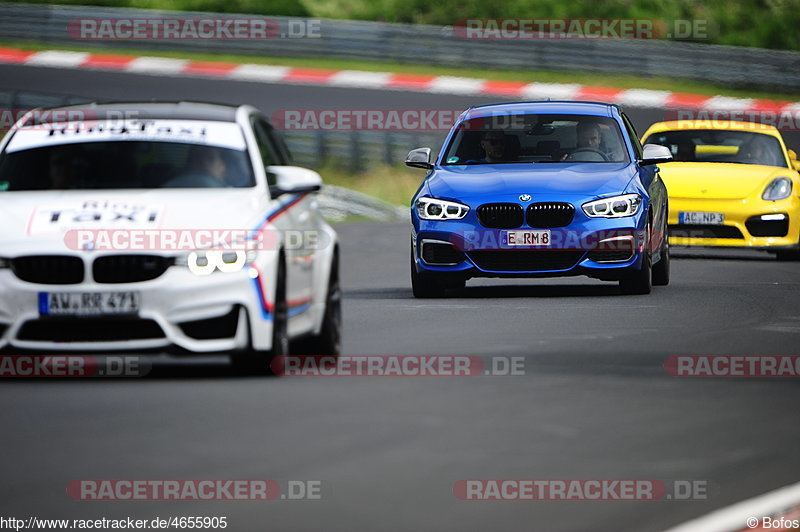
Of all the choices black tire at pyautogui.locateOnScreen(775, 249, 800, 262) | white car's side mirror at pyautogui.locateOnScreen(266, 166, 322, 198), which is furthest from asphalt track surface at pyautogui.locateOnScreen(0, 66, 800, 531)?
black tire at pyautogui.locateOnScreen(775, 249, 800, 262)

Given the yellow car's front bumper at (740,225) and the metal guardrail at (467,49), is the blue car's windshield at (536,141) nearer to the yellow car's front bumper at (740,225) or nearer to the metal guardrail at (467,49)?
the yellow car's front bumper at (740,225)

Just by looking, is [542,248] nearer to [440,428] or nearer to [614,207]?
[614,207]

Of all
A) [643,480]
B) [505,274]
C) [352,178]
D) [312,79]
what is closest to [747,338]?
[505,274]

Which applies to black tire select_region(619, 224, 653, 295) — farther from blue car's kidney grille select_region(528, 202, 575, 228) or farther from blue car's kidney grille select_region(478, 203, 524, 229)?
blue car's kidney grille select_region(478, 203, 524, 229)

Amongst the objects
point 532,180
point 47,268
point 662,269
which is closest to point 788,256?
point 662,269

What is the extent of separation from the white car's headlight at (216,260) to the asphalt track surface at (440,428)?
1.90ft

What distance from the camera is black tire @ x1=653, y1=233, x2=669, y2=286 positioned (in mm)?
16156

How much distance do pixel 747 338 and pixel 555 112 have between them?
14.5 feet

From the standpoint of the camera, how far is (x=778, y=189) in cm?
1955

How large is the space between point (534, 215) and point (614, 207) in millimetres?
653

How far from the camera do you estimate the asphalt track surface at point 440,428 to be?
6258mm

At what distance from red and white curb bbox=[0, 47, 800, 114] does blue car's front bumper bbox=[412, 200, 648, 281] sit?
17326mm

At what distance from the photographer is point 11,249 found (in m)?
9.34

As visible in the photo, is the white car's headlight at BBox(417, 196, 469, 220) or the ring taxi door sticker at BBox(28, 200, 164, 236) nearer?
the ring taxi door sticker at BBox(28, 200, 164, 236)
